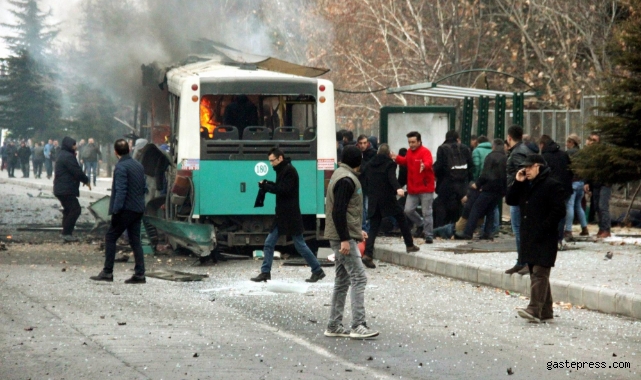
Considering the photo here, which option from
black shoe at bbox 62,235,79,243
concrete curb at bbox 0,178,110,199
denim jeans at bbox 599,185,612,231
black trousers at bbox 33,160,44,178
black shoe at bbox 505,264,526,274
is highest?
black trousers at bbox 33,160,44,178

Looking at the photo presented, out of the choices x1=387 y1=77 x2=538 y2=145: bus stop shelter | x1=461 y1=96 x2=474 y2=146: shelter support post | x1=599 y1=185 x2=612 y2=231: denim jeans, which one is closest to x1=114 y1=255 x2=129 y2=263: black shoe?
x1=387 y1=77 x2=538 y2=145: bus stop shelter

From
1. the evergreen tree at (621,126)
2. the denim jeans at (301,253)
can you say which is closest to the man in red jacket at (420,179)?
the evergreen tree at (621,126)

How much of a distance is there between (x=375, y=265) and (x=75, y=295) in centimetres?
497

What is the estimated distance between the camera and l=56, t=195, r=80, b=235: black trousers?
62.2 ft

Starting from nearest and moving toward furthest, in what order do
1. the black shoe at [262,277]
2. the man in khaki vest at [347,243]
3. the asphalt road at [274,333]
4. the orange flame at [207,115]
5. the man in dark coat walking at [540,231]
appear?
1. the asphalt road at [274,333]
2. the man in khaki vest at [347,243]
3. the man in dark coat walking at [540,231]
4. the black shoe at [262,277]
5. the orange flame at [207,115]

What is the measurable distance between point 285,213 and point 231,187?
2921mm

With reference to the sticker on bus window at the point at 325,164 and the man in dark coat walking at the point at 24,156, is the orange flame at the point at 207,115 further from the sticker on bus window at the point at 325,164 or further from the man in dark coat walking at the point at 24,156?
the man in dark coat walking at the point at 24,156

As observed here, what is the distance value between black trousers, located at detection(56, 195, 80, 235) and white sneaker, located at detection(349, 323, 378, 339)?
11.0m

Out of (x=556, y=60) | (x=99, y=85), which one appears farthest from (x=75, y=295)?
(x=556, y=60)

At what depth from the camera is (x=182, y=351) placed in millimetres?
8070

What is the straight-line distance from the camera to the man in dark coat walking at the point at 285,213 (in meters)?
12.9

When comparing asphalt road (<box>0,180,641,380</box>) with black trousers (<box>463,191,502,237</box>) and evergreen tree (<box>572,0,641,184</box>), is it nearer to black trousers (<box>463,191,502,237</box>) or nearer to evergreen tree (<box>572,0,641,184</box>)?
black trousers (<box>463,191,502,237</box>)

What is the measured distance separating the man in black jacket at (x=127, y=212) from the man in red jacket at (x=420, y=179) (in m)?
4.90

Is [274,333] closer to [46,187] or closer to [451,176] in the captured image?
[451,176]
